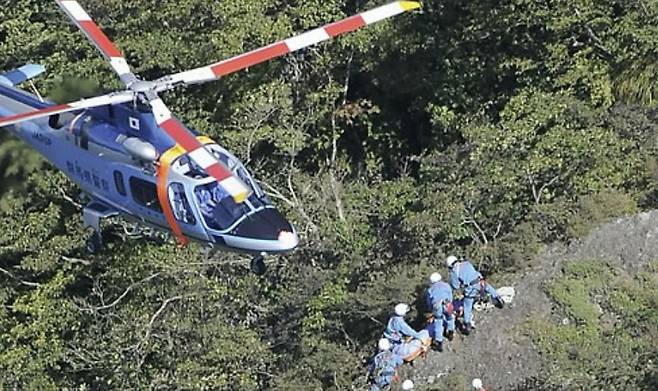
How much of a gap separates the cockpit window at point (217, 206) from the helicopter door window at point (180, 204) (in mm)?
187

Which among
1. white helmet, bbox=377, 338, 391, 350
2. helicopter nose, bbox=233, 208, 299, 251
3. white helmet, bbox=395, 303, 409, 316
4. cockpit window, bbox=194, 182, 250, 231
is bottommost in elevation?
white helmet, bbox=377, 338, 391, 350

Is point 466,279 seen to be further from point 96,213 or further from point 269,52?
point 96,213

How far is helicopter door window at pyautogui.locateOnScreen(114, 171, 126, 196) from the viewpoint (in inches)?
667

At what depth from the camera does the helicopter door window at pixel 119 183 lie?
1694 centimetres

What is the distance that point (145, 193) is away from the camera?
16.6 meters

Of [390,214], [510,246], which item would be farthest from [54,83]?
[510,246]

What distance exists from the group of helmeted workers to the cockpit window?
4871mm

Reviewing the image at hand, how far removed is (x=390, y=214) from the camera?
83.9 feet

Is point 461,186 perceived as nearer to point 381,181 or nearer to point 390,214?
point 390,214

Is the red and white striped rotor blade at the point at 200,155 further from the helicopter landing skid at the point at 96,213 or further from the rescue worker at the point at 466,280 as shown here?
the rescue worker at the point at 466,280

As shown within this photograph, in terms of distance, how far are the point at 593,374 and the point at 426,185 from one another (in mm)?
6558

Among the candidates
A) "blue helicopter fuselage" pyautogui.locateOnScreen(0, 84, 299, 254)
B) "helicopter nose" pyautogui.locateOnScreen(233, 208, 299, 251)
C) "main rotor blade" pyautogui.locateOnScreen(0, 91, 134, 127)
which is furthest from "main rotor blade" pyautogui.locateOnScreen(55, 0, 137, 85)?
"helicopter nose" pyautogui.locateOnScreen(233, 208, 299, 251)

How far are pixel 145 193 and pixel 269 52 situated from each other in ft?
7.89

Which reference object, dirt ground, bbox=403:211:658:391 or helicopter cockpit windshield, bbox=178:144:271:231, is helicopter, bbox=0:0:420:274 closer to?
helicopter cockpit windshield, bbox=178:144:271:231
